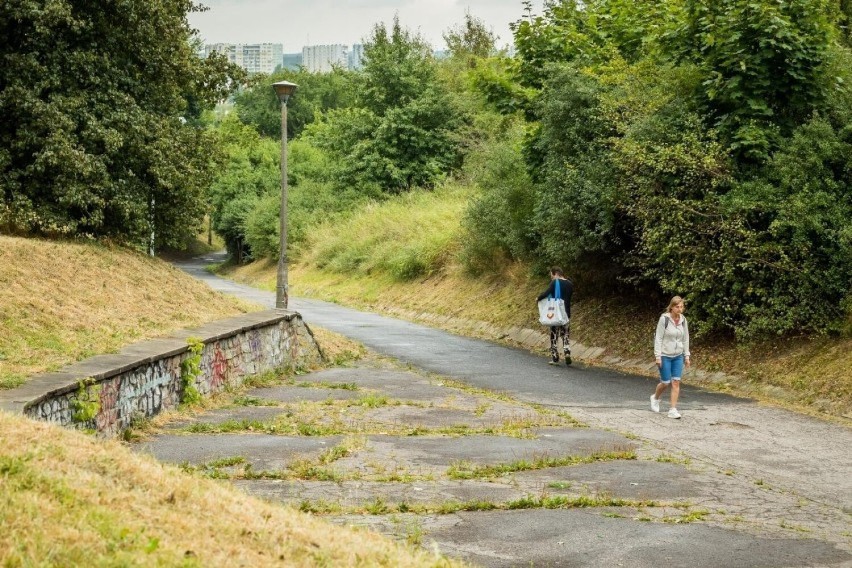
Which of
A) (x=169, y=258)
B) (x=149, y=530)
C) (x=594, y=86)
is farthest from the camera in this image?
(x=169, y=258)

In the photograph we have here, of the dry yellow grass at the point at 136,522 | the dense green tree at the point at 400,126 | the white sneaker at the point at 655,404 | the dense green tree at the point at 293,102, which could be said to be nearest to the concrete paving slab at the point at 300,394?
the white sneaker at the point at 655,404

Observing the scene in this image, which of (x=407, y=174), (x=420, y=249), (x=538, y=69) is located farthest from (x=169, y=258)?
(x=538, y=69)

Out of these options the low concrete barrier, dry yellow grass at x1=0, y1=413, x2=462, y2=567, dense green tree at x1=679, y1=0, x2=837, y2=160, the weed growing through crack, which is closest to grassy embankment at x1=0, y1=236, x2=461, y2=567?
dry yellow grass at x1=0, y1=413, x2=462, y2=567

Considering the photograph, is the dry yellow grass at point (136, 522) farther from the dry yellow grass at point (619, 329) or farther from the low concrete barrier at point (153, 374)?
the dry yellow grass at point (619, 329)

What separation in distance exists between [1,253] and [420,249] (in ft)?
76.9

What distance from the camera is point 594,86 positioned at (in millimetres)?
23312

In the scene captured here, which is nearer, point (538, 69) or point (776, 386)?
point (776, 386)

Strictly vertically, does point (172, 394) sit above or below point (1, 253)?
below

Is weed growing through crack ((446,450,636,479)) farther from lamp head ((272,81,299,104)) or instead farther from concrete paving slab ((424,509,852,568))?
lamp head ((272,81,299,104))

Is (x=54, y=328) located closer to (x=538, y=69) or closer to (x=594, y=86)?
(x=594, y=86)

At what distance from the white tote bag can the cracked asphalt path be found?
7.70 ft

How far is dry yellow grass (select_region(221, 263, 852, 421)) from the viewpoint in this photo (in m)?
15.8

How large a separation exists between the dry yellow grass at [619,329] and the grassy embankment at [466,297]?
0.02 meters

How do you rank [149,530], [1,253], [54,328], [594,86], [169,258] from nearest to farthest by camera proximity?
[149,530]
[54,328]
[1,253]
[594,86]
[169,258]
